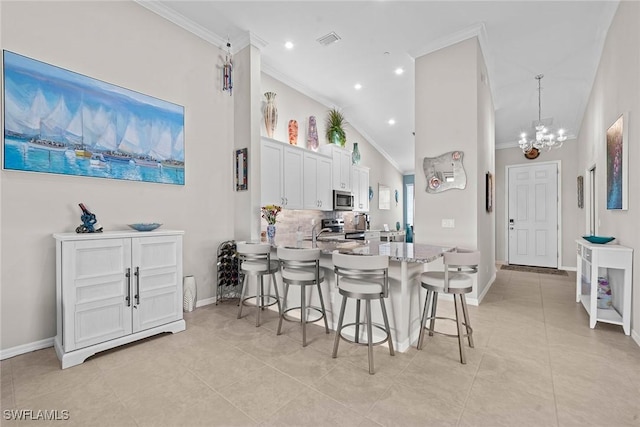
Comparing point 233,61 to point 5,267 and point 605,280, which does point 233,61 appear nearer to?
point 5,267

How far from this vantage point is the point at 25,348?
2.54 m

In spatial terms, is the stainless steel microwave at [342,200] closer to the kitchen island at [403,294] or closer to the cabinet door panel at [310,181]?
the cabinet door panel at [310,181]

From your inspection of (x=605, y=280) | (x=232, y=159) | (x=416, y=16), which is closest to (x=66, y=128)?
(x=232, y=159)

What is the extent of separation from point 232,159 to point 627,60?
4.61 m

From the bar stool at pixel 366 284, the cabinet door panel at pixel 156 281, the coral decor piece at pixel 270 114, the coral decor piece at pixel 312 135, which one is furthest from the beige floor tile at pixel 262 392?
the coral decor piece at pixel 312 135

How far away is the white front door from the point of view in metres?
6.64

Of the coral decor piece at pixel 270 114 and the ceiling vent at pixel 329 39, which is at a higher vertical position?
the ceiling vent at pixel 329 39

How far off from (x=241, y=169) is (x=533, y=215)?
22.2ft

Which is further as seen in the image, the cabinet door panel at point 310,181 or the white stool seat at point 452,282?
the cabinet door panel at point 310,181

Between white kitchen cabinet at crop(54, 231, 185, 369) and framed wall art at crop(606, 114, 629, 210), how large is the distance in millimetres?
4571

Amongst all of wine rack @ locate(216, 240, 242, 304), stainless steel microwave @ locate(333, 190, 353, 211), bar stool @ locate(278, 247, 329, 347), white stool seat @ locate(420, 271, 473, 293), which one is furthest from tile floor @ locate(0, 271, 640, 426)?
stainless steel microwave @ locate(333, 190, 353, 211)

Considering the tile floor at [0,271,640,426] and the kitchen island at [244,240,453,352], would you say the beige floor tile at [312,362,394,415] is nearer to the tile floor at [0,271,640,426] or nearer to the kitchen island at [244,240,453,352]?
the tile floor at [0,271,640,426]

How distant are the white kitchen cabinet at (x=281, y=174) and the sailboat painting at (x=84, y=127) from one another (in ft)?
3.68

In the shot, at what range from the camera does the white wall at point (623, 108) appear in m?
2.71
